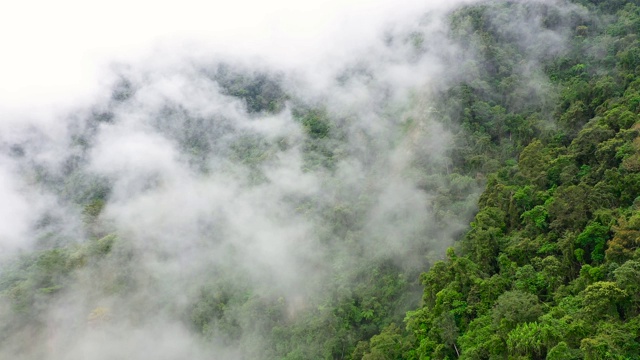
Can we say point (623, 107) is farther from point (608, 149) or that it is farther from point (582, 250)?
point (582, 250)

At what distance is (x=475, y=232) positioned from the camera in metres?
30.8

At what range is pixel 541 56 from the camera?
168 feet

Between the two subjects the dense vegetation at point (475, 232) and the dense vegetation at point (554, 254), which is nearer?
the dense vegetation at point (554, 254)

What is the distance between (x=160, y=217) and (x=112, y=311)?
13688 millimetres

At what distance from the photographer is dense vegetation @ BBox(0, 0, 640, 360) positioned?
22.8 m

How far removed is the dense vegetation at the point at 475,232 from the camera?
74.7 feet

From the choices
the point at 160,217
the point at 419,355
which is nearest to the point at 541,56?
the point at 419,355

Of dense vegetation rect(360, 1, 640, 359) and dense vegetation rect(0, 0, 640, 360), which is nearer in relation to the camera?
dense vegetation rect(360, 1, 640, 359)

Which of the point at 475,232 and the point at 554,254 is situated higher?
the point at 475,232

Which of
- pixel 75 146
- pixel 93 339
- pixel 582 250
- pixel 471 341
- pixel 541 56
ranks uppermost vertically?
pixel 75 146

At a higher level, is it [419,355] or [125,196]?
[125,196]

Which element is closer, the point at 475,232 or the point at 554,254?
the point at 554,254

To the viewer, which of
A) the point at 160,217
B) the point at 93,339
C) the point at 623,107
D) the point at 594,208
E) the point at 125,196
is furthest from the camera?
the point at 125,196

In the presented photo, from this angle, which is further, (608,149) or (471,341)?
(608,149)
